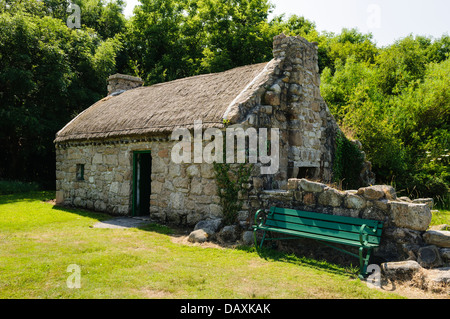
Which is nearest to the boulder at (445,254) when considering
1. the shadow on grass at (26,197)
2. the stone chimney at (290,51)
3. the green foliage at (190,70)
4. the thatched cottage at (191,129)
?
the thatched cottage at (191,129)

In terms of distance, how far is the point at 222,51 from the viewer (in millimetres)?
23359

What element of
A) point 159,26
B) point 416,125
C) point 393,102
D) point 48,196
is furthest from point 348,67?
point 48,196

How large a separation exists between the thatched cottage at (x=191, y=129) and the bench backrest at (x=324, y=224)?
98 centimetres

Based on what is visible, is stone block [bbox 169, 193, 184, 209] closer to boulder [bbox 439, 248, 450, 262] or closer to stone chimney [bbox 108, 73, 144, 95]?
boulder [bbox 439, 248, 450, 262]

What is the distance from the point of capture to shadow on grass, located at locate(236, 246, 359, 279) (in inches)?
216

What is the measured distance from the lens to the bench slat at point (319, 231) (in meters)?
5.53

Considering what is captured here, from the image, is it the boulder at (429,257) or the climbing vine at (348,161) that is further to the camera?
the climbing vine at (348,161)

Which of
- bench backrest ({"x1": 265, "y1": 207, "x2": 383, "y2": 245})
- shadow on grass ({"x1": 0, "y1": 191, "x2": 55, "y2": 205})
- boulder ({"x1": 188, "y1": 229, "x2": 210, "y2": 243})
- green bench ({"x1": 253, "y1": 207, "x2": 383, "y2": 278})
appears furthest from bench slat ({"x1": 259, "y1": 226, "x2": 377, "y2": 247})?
shadow on grass ({"x1": 0, "y1": 191, "x2": 55, "y2": 205})

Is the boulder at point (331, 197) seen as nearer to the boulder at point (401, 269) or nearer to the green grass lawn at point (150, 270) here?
the green grass lawn at point (150, 270)

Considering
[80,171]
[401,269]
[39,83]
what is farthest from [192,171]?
[39,83]

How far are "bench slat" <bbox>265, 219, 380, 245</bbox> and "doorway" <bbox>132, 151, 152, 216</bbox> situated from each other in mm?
5221

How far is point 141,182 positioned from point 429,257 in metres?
8.02

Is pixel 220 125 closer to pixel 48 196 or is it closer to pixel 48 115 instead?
pixel 48 196
